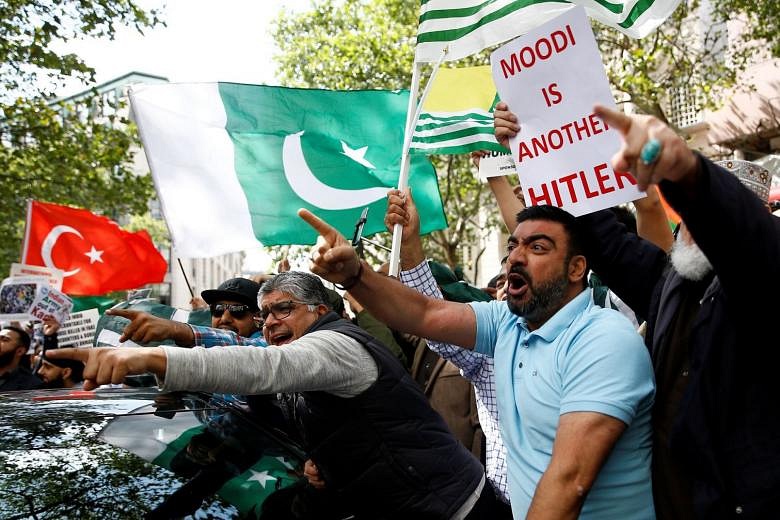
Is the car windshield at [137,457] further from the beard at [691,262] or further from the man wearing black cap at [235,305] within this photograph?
the man wearing black cap at [235,305]

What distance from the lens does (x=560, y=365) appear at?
236 cm

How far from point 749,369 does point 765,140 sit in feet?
56.8

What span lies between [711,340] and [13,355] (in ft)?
20.3

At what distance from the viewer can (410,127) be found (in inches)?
153

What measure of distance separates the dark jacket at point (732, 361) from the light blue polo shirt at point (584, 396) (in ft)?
0.63

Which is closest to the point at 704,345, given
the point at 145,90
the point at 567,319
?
the point at 567,319

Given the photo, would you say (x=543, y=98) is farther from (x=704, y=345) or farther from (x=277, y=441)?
(x=277, y=441)

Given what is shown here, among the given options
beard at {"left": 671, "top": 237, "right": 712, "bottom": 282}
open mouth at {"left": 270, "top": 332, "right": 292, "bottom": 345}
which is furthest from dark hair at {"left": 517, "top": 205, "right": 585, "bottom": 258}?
open mouth at {"left": 270, "top": 332, "right": 292, "bottom": 345}

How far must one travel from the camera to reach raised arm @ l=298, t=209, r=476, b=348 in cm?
273

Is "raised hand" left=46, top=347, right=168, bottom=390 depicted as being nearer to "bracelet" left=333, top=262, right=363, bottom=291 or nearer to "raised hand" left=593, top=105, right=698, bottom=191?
"bracelet" left=333, top=262, right=363, bottom=291

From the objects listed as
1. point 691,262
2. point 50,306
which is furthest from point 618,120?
point 50,306

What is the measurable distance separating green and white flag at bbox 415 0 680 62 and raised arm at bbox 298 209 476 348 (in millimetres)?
1448

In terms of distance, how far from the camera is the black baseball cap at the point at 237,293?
202 inches

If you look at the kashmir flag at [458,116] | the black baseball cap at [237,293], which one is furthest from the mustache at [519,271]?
the black baseball cap at [237,293]
